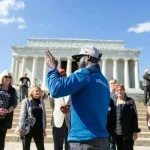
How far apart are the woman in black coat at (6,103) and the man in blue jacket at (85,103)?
3068 millimetres

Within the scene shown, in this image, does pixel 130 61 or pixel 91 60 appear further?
pixel 130 61

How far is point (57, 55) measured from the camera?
49844 mm

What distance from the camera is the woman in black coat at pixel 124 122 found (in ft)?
17.2

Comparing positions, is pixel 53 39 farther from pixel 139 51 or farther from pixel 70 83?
pixel 70 83

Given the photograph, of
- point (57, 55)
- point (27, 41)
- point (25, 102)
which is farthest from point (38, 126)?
point (27, 41)

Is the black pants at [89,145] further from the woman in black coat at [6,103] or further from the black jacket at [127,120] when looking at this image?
the woman in black coat at [6,103]

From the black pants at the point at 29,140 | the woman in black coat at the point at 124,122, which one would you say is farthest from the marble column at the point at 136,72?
the black pants at the point at 29,140

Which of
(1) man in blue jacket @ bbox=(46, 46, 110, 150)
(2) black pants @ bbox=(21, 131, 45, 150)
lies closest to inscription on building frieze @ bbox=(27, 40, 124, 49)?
(2) black pants @ bbox=(21, 131, 45, 150)

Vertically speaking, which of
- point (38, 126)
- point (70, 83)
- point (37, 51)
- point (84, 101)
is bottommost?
point (38, 126)

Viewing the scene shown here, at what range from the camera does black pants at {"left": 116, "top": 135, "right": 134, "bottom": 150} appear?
5258 mm

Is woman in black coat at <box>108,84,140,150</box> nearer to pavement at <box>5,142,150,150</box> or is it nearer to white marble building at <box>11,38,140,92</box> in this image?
pavement at <box>5,142,150,150</box>

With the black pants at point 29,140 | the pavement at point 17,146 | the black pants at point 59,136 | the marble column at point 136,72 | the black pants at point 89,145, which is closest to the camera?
the black pants at point 89,145

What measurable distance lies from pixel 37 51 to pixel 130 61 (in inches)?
803

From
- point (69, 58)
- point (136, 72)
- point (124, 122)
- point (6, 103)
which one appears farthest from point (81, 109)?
point (136, 72)
